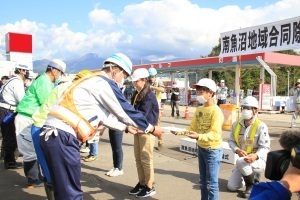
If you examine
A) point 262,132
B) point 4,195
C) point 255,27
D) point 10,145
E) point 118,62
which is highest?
point 255,27

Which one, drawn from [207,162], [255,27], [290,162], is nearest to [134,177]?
[207,162]

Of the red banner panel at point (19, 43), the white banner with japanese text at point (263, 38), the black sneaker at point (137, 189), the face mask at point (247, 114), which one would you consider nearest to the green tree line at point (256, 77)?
the white banner with japanese text at point (263, 38)

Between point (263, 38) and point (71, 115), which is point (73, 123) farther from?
point (263, 38)

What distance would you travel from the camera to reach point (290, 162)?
1357mm

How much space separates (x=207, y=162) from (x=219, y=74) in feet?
122

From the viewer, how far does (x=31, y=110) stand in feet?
16.4

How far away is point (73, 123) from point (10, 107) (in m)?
4.20

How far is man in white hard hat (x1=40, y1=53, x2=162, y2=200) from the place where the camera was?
264cm

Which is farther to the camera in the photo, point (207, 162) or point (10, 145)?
point (10, 145)

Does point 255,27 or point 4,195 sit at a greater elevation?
point 255,27

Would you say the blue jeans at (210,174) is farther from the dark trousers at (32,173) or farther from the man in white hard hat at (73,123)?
the dark trousers at (32,173)

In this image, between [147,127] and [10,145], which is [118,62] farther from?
[10,145]

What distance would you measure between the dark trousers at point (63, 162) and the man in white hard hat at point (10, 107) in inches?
154

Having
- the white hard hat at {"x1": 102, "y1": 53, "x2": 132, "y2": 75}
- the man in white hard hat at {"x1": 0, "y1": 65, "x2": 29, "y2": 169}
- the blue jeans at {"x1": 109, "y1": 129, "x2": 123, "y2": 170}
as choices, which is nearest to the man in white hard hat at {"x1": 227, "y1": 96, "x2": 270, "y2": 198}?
the blue jeans at {"x1": 109, "y1": 129, "x2": 123, "y2": 170}
